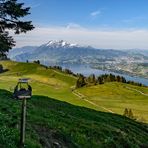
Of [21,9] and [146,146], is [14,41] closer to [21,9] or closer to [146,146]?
[21,9]

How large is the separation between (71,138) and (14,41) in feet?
60.1

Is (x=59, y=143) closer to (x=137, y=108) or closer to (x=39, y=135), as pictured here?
(x=39, y=135)

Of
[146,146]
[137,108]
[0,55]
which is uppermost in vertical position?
[0,55]

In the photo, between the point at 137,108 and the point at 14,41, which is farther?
the point at 137,108

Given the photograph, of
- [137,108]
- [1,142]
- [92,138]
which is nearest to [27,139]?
[1,142]

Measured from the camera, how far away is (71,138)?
1013 inches

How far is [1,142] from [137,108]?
561 feet

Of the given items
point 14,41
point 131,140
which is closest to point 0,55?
point 14,41

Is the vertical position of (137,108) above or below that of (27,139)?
below

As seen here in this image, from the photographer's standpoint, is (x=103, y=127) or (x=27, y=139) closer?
(x=27, y=139)

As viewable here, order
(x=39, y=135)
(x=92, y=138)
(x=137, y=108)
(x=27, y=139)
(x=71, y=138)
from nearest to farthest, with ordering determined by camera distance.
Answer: (x=27, y=139) → (x=39, y=135) → (x=71, y=138) → (x=92, y=138) → (x=137, y=108)

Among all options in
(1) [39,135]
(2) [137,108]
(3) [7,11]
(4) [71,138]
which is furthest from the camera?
(2) [137,108]

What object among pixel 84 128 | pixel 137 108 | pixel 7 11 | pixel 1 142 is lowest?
pixel 137 108

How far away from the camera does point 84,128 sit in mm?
30062
